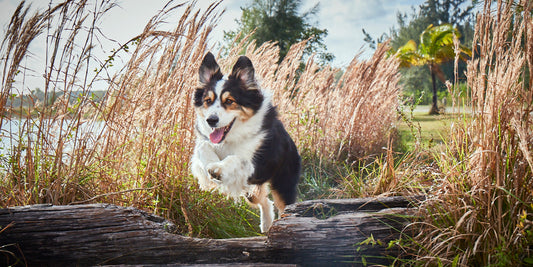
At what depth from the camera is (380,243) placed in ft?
6.96

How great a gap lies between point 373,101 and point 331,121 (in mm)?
907

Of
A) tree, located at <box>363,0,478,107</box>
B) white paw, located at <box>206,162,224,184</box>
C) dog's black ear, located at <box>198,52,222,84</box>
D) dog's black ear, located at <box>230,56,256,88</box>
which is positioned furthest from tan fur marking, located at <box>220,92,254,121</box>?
tree, located at <box>363,0,478,107</box>

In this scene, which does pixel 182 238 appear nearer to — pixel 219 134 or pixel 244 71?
pixel 219 134

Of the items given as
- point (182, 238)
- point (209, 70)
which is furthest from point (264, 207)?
point (209, 70)

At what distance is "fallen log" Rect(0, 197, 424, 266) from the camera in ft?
7.02

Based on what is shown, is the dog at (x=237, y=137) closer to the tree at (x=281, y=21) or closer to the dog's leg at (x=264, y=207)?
the dog's leg at (x=264, y=207)

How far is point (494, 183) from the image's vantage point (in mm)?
2066

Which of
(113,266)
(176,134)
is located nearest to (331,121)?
(176,134)

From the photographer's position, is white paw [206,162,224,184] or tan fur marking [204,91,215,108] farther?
tan fur marking [204,91,215,108]

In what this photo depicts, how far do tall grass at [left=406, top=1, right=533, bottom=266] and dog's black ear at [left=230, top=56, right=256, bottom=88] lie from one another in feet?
5.17

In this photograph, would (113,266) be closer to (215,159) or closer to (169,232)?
(169,232)

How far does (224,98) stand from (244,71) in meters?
0.31

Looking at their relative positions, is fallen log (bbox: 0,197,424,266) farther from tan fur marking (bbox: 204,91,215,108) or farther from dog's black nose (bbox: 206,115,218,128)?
tan fur marking (bbox: 204,91,215,108)

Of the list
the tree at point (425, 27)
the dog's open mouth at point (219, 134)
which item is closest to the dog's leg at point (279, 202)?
the dog's open mouth at point (219, 134)
